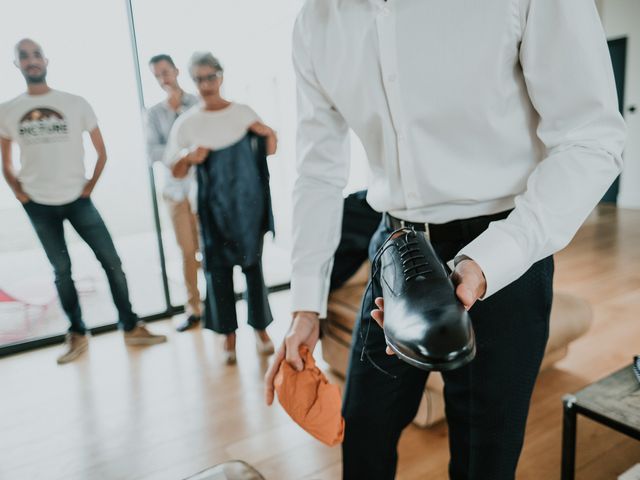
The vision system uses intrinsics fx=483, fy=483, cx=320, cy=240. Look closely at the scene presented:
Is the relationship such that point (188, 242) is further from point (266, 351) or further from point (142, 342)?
point (266, 351)

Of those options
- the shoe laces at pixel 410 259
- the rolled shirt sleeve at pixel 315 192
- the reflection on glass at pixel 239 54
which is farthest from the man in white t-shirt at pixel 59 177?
the shoe laces at pixel 410 259

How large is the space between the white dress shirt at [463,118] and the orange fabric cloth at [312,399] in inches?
4.2

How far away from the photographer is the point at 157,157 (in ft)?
9.43

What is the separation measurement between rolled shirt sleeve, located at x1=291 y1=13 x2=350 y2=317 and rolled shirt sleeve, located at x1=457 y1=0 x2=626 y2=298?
1.11ft

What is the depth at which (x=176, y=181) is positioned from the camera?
114 inches

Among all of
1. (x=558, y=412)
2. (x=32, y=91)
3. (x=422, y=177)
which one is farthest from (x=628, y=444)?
(x=32, y=91)

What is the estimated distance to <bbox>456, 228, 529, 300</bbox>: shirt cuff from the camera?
1.80 feet

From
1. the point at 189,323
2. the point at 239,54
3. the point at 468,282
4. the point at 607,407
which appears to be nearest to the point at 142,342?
the point at 189,323

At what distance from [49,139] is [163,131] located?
1.96ft

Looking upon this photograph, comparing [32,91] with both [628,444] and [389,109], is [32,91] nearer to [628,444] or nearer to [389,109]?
[389,109]

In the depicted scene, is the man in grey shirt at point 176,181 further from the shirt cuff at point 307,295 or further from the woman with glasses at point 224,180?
the shirt cuff at point 307,295

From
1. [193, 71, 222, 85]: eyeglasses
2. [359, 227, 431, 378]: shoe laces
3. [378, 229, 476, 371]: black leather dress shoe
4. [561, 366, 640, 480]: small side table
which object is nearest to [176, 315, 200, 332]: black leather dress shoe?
[193, 71, 222, 85]: eyeglasses

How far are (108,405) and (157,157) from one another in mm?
1432

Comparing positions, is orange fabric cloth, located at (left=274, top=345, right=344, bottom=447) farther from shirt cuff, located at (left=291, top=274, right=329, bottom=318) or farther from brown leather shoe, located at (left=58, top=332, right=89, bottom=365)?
brown leather shoe, located at (left=58, top=332, right=89, bottom=365)
